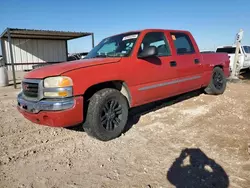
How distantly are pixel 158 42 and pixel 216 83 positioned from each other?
108 inches

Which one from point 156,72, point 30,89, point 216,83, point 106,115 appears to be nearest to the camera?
point 30,89

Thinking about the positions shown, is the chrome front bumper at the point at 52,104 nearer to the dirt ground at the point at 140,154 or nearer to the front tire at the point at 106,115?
the front tire at the point at 106,115

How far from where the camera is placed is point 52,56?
19.6 m

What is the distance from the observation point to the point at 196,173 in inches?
98.2

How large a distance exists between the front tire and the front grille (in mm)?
843

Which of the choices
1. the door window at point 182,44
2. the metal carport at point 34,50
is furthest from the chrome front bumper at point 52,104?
the metal carport at point 34,50

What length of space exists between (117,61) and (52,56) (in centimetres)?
1767

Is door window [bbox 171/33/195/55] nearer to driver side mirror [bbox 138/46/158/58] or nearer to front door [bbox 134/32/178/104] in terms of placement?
front door [bbox 134/32/178/104]

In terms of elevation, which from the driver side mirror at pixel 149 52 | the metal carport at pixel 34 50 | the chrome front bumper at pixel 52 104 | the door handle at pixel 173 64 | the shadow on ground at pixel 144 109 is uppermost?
the metal carport at pixel 34 50

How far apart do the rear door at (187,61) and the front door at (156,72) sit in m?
0.23

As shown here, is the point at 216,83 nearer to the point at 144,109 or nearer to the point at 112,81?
the point at 144,109

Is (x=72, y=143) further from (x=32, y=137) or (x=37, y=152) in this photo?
(x=32, y=137)

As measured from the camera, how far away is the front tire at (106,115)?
324 centimetres

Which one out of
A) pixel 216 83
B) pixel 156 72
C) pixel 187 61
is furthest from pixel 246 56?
pixel 156 72
